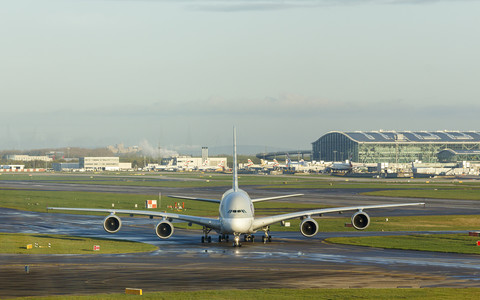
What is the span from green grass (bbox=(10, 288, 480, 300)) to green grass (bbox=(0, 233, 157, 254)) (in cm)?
2017


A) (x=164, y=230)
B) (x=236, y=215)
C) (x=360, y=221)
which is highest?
(x=236, y=215)

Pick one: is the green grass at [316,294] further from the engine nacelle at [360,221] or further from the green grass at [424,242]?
the engine nacelle at [360,221]

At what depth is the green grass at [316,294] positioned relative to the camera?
3353 cm

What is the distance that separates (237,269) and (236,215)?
11.0m

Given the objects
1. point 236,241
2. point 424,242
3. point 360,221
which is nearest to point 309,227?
point 360,221

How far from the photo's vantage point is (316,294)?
34.5 meters

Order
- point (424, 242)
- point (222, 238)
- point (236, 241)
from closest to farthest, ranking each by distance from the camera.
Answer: point (236, 241), point (424, 242), point (222, 238)

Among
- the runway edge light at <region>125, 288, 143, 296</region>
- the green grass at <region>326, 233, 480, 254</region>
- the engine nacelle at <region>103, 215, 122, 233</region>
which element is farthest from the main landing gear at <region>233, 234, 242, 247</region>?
the runway edge light at <region>125, 288, 143, 296</region>

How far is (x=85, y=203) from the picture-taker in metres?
112

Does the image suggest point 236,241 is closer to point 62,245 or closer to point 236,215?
point 236,215

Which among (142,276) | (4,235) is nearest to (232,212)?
(142,276)

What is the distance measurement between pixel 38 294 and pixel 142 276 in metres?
7.55

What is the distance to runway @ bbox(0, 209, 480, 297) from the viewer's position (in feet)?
122

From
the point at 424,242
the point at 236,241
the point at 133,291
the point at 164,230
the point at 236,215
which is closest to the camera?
the point at 133,291
